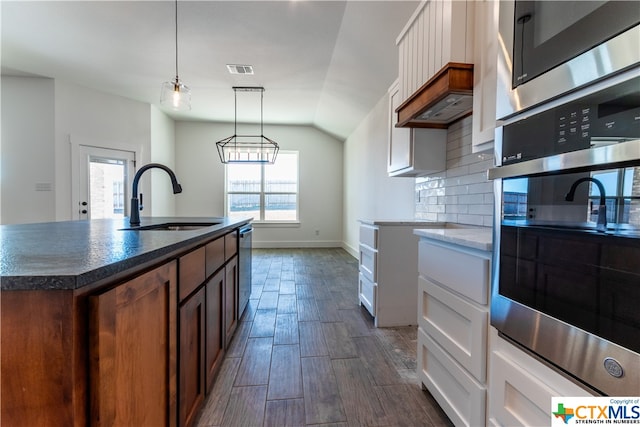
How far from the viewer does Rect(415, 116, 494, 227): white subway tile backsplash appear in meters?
2.06

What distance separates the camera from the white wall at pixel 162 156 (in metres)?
5.51

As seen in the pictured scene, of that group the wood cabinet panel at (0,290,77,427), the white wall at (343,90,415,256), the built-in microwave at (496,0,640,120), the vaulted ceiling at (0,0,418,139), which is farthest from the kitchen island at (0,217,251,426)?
the white wall at (343,90,415,256)

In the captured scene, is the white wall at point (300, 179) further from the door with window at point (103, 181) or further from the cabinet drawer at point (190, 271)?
the cabinet drawer at point (190, 271)

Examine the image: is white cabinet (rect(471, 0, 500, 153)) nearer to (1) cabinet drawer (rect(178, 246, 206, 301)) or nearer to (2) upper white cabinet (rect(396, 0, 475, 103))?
(2) upper white cabinet (rect(396, 0, 475, 103))

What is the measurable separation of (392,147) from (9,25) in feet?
13.5

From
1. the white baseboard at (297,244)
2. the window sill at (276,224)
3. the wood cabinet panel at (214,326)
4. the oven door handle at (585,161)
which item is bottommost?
the white baseboard at (297,244)

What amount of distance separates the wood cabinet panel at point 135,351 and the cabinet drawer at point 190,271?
0.07m

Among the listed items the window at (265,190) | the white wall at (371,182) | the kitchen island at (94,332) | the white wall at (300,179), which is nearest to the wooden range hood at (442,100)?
the white wall at (371,182)

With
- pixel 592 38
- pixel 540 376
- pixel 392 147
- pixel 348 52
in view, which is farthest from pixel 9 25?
pixel 540 376

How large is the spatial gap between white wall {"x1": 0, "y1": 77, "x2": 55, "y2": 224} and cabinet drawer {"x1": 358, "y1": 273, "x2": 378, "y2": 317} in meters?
4.65

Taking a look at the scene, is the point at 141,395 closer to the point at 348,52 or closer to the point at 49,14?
the point at 348,52

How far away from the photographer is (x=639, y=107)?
0.62 metres

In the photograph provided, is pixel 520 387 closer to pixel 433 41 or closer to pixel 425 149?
pixel 433 41

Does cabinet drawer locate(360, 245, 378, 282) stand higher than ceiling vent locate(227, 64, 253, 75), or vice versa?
ceiling vent locate(227, 64, 253, 75)
